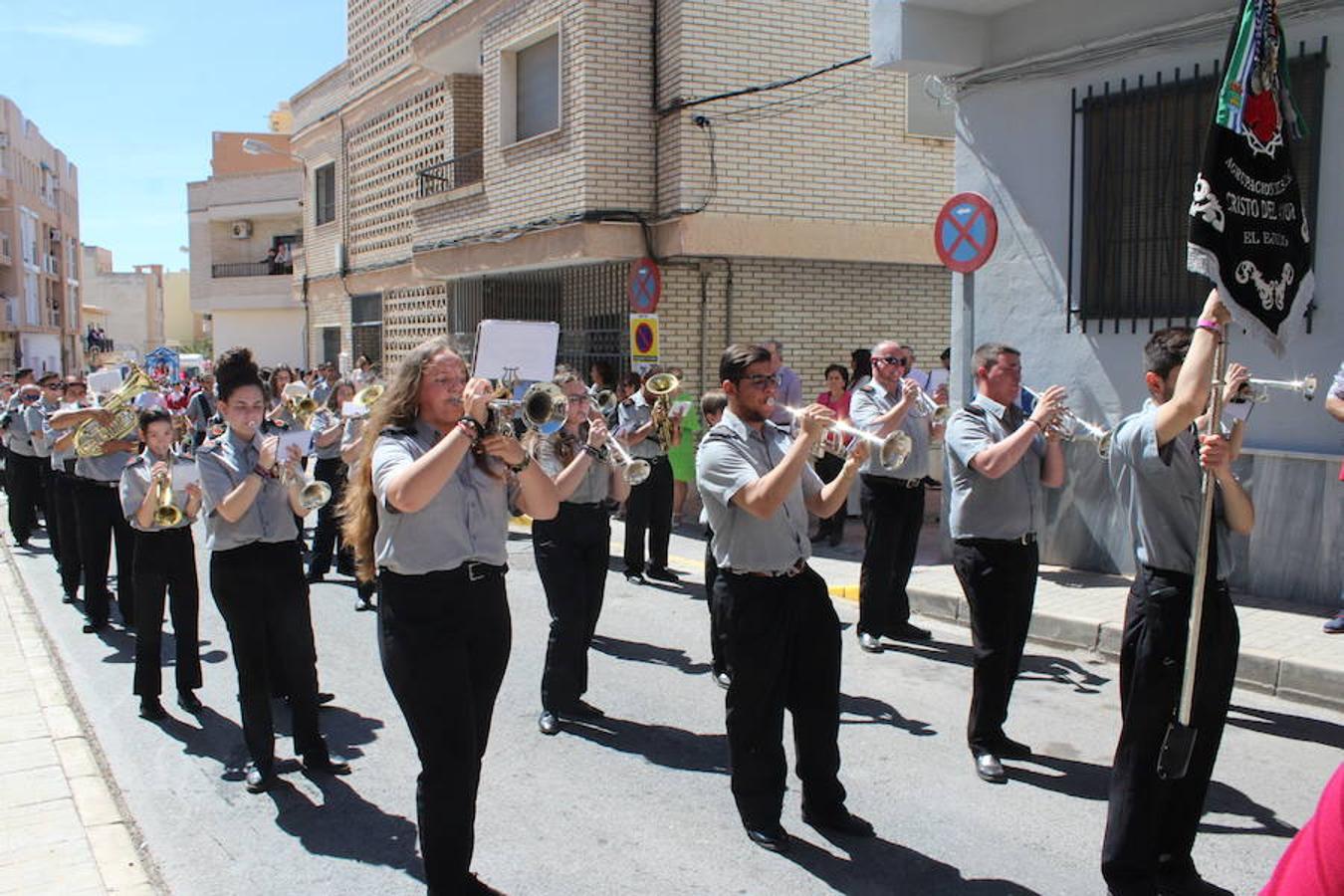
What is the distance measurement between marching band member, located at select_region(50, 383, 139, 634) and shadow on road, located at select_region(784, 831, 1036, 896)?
602cm

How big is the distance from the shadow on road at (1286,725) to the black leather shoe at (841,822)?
102 inches

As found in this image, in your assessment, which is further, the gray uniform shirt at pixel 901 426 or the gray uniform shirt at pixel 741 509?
the gray uniform shirt at pixel 901 426

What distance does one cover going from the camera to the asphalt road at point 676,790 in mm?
4477

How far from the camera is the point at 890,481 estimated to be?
7742 millimetres

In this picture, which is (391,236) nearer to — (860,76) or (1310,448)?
(860,76)

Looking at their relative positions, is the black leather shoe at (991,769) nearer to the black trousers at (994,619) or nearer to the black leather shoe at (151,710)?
the black trousers at (994,619)

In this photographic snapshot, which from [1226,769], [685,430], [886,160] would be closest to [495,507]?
[1226,769]

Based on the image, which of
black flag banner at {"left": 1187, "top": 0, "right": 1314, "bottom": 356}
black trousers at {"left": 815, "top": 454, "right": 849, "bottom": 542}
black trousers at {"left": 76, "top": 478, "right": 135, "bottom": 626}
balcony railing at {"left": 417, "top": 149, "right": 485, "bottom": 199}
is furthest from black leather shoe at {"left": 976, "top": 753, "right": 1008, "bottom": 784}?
balcony railing at {"left": 417, "top": 149, "right": 485, "bottom": 199}

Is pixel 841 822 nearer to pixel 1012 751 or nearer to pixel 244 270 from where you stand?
pixel 1012 751

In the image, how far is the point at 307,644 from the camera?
5609 mm

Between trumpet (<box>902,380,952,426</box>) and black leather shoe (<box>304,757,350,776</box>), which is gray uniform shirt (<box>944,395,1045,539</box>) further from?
black leather shoe (<box>304,757,350,776</box>)

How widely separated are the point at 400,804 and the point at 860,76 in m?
12.3

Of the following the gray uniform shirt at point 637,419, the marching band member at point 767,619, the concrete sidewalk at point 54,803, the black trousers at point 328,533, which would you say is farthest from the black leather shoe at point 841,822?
the black trousers at point 328,533

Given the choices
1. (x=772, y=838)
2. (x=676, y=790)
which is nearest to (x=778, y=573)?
(x=772, y=838)
